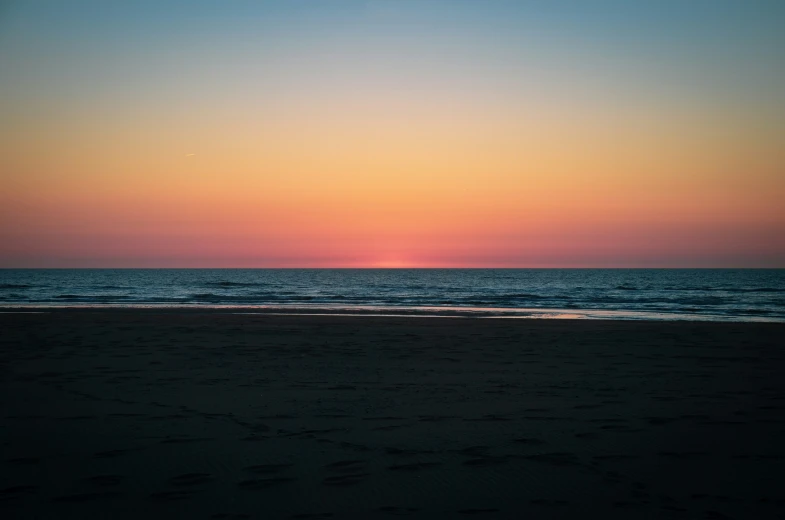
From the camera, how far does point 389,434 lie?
6.05 m

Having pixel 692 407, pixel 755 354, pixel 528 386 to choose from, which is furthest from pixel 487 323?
pixel 692 407

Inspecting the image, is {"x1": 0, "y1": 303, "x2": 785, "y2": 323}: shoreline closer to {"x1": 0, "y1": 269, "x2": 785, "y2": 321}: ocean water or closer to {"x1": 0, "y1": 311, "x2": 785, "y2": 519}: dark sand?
{"x1": 0, "y1": 269, "x2": 785, "y2": 321}: ocean water

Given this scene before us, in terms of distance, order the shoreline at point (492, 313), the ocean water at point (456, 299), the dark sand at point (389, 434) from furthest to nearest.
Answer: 1. the ocean water at point (456, 299)
2. the shoreline at point (492, 313)
3. the dark sand at point (389, 434)

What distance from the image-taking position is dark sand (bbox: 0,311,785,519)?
4383 millimetres

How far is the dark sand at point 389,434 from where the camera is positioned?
438 cm

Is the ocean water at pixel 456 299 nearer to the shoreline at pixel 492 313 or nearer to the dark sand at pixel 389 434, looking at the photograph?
the shoreline at pixel 492 313

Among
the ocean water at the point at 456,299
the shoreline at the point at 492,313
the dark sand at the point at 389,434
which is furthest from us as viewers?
the ocean water at the point at 456,299

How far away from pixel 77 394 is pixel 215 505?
4715 mm

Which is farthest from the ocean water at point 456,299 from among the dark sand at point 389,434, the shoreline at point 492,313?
the dark sand at point 389,434

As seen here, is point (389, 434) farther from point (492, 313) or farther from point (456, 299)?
point (456, 299)

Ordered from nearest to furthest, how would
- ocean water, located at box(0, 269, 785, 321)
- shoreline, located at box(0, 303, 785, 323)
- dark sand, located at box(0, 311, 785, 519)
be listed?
1. dark sand, located at box(0, 311, 785, 519)
2. shoreline, located at box(0, 303, 785, 323)
3. ocean water, located at box(0, 269, 785, 321)

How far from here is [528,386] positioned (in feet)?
28.2

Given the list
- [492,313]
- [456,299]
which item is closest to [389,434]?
[492,313]

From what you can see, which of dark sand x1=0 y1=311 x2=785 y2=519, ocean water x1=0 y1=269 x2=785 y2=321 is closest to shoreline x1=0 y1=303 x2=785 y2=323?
ocean water x1=0 y1=269 x2=785 y2=321
